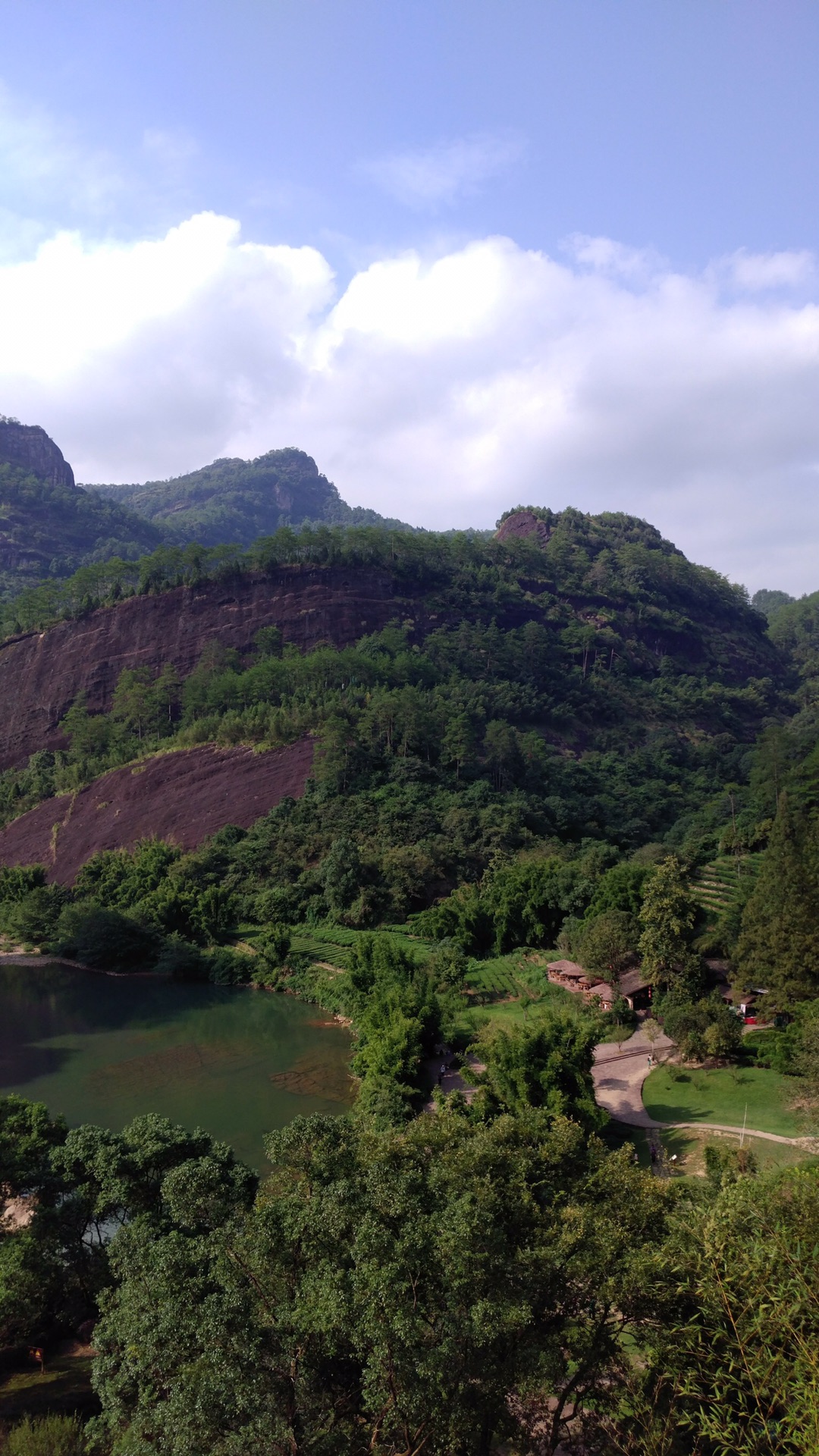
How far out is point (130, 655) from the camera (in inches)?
2186

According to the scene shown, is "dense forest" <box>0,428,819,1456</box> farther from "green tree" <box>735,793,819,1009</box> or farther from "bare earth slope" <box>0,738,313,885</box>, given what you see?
"bare earth slope" <box>0,738,313,885</box>

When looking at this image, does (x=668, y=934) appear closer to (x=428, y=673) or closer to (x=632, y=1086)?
(x=632, y=1086)

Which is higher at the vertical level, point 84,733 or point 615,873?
point 84,733

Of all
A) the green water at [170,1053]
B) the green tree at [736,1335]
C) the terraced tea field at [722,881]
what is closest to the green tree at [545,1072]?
the green water at [170,1053]

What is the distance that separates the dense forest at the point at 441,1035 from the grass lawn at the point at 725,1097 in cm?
46

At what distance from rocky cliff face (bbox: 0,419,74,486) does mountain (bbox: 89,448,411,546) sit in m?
21.5

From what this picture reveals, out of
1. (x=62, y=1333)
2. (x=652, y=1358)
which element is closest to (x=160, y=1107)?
(x=62, y=1333)

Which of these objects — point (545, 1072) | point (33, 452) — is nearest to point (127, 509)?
point (33, 452)

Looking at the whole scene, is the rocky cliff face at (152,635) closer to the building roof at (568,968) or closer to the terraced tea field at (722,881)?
the terraced tea field at (722,881)

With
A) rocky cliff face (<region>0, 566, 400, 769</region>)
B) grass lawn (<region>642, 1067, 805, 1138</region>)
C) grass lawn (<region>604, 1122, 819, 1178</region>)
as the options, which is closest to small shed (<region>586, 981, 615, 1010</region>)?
grass lawn (<region>642, 1067, 805, 1138</region>)

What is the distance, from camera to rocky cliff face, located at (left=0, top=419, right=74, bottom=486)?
4412 inches

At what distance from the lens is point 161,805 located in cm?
4522

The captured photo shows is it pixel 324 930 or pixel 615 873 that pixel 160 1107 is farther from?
pixel 615 873

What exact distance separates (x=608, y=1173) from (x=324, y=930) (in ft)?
84.3
